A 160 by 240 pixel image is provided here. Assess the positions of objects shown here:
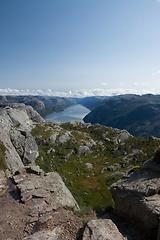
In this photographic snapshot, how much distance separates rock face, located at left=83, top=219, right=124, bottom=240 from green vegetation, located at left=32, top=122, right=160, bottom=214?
28.6 feet

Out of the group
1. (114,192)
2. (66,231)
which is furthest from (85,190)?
(66,231)

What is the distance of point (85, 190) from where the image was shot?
3956cm

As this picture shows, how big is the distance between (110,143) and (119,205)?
82332 millimetres

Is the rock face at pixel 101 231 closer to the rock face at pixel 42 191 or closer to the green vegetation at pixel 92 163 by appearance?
the rock face at pixel 42 191

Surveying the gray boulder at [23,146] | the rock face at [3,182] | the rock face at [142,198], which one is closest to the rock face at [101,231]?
the rock face at [142,198]

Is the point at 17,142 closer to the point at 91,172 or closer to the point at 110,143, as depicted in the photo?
the point at 91,172

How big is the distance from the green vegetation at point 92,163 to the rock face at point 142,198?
285 centimetres

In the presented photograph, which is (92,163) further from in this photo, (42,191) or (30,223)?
(30,223)

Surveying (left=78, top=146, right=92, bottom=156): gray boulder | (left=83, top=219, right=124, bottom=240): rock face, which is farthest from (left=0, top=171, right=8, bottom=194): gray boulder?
(left=78, top=146, right=92, bottom=156): gray boulder

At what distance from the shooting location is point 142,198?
44.9 ft

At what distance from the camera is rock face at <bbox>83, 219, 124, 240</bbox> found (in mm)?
9734

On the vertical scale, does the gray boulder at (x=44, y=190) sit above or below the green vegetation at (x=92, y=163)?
above

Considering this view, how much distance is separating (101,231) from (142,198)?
6758 millimetres

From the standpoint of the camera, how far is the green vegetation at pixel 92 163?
1444 inches
